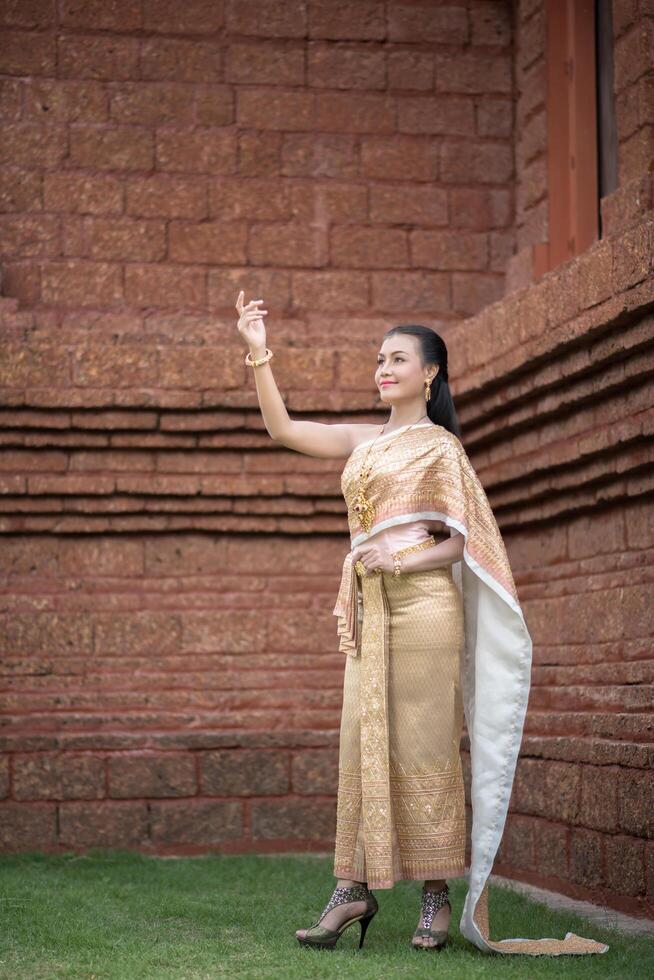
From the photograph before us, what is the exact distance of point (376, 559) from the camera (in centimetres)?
445

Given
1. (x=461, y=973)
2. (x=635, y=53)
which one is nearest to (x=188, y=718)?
(x=461, y=973)

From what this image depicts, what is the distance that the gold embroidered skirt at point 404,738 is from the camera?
14.2 ft

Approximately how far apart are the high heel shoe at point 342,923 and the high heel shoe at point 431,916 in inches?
6.0

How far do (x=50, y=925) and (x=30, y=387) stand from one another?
3065mm

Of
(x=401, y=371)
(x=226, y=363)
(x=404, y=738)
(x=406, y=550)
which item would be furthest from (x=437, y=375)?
(x=226, y=363)

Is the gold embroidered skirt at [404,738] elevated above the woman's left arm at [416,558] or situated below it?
below

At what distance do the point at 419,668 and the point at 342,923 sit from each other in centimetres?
82

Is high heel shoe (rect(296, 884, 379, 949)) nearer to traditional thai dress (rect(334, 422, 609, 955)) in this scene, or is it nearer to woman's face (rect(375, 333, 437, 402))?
traditional thai dress (rect(334, 422, 609, 955))

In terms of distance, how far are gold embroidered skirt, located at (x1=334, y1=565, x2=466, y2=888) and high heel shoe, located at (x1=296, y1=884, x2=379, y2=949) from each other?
5 cm

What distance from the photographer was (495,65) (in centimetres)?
759

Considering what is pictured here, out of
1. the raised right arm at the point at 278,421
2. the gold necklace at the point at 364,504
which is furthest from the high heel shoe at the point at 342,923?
the raised right arm at the point at 278,421

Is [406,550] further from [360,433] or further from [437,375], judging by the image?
[437,375]

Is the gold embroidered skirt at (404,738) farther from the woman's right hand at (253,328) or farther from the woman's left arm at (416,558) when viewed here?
the woman's right hand at (253,328)

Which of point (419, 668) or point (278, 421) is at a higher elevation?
point (278, 421)
